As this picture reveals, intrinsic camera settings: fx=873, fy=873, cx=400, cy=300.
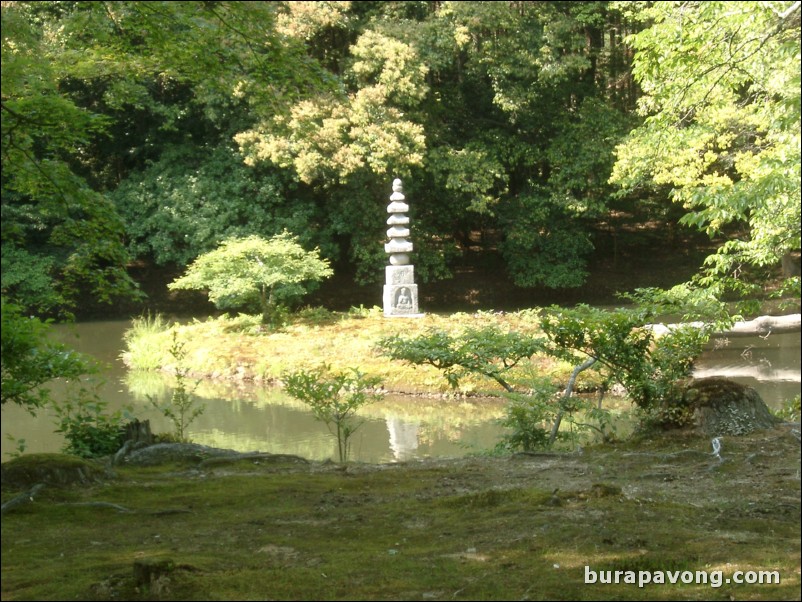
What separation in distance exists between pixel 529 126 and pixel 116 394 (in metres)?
12.0

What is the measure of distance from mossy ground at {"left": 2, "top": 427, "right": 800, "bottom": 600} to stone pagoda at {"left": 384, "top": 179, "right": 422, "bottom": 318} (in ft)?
35.3

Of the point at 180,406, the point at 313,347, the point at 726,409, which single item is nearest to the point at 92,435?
the point at 180,406

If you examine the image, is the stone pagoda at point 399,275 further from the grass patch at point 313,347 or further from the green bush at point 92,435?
the green bush at point 92,435

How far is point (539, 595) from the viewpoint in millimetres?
3201

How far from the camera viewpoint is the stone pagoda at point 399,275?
16703 millimetres

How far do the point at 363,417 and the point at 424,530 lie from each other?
22.2 feet

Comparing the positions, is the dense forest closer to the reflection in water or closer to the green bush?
the reflection in water

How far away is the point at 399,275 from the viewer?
664 inches

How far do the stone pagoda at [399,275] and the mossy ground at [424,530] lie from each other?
1075 centimetres

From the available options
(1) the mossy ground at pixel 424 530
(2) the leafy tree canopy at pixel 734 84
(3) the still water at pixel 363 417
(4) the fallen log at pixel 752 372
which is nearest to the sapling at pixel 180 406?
(3) the still water at pixel 363 417

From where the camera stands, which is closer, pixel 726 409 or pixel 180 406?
pixel 726 409

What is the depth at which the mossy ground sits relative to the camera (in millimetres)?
3309

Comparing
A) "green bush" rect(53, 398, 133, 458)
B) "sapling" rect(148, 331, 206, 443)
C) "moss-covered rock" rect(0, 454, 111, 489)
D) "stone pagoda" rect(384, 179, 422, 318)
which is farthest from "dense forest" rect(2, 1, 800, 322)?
"moss-covered rock" rect(0, 454, 111, 489)

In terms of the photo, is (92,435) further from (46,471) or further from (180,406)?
(180,406)
